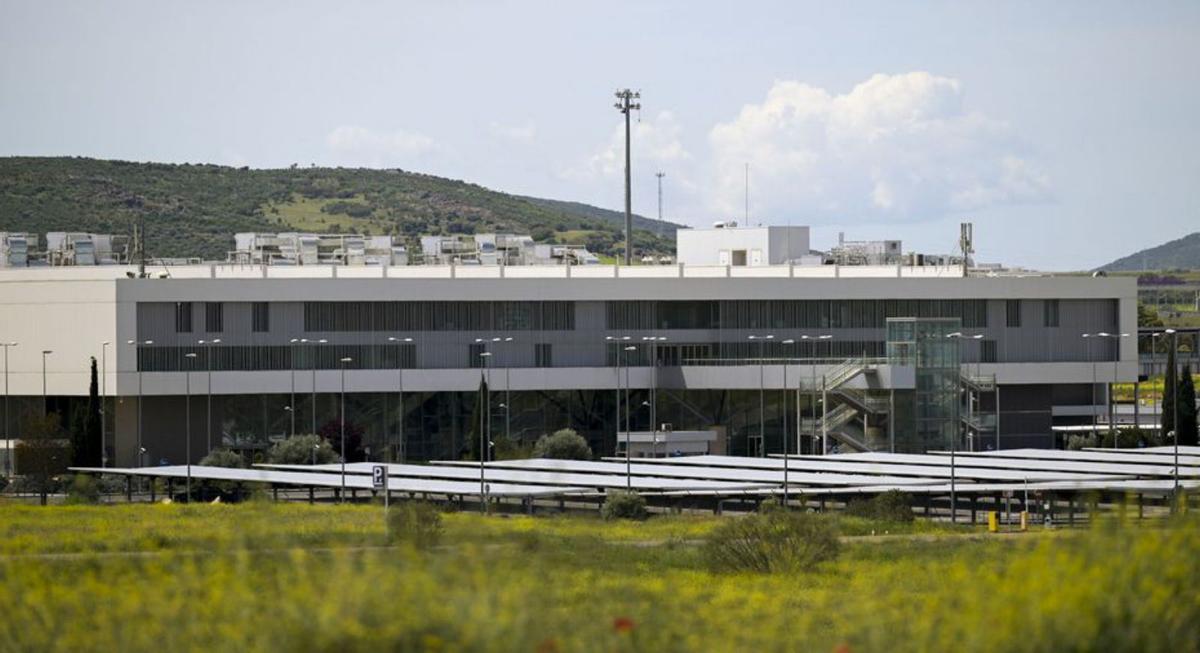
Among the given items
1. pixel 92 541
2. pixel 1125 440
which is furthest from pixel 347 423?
pixel 92 541

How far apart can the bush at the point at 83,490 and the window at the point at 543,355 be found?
87.7 ft

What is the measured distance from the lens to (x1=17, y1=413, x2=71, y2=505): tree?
83963 millimetres

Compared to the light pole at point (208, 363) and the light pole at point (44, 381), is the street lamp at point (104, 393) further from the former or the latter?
the light pole at point (208, 363)

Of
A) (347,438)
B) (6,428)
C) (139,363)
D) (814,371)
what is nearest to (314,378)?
(347,438)

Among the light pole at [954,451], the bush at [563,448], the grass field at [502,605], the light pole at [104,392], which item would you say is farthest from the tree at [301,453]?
the grass field at [502,605]

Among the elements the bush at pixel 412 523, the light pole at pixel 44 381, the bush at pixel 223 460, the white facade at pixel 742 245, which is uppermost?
the white facade at pixel 742 245

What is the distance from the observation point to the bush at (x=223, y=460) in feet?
291

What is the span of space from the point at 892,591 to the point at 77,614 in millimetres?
14561

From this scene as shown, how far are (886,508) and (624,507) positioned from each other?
26.1 ft

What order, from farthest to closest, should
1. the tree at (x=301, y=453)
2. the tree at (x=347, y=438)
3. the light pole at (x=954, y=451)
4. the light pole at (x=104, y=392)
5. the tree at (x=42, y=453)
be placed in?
1. the tree at (x=347, y=438)
2. the light pole at (x=104, y=392)
3. the tree at (x=301, y=453)
4. the tree at (x=42, y=453)
5. the light pole at (x=954, y=451)

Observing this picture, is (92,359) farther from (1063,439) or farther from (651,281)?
(1063,439)

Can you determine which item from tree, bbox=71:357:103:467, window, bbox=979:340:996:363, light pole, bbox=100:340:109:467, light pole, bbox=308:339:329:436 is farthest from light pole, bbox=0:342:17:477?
window, bbox=979:340:996:363

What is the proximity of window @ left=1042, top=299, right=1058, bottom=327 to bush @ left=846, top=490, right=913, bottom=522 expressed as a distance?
44.6m

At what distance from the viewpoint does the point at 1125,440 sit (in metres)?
94.6
